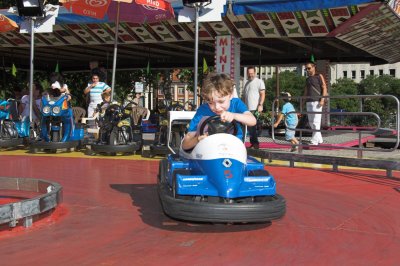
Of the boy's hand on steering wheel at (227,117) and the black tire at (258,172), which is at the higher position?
the boy's hand on steering wheel at (227,117)

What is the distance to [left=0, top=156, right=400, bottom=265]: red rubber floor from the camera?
3502 millimetres

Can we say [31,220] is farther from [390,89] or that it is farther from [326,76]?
[390,89]

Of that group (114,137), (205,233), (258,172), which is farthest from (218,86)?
(114,137)

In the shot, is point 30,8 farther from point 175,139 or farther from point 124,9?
point 175,139

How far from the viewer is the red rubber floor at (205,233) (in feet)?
11.5

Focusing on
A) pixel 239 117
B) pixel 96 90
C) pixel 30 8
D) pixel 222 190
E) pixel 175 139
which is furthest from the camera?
pixel 30 8

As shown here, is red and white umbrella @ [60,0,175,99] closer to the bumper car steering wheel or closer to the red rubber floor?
the red rubber floor

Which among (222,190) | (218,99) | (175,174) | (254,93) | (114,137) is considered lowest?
(222,190)

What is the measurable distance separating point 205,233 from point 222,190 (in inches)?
16.2

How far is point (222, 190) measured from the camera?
409 cm

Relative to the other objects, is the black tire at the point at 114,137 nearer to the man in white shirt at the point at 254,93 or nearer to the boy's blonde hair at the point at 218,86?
the man in white shirt at the point at 254,93

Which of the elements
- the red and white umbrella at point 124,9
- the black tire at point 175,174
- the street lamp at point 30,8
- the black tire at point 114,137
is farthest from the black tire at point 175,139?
the street lamp at point 30,8

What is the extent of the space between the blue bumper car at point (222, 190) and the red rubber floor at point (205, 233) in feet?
0.71

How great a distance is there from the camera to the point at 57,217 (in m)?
4.74
